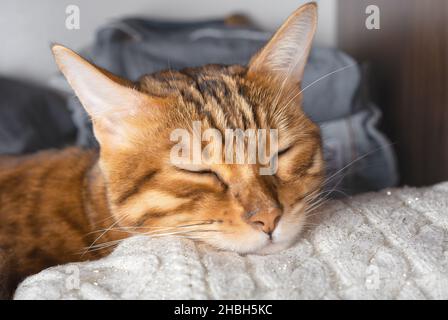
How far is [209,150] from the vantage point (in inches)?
41.9

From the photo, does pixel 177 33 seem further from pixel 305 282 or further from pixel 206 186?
pixel 305 282

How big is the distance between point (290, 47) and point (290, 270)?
0.57 metres

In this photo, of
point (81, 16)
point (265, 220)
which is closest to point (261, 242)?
point (265, 220)

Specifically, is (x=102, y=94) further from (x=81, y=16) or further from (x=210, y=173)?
(x=81, y=16)

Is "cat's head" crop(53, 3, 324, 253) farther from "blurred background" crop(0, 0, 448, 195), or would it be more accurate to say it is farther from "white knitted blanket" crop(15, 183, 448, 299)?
"blurred background" crop(0, 0, 448, 195)

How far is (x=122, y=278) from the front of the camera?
0.94 meters

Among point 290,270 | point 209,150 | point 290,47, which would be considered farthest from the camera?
point 290,47

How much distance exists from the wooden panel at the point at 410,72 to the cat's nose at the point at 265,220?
3.58 feet

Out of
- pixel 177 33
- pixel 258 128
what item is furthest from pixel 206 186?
pixel 177 33

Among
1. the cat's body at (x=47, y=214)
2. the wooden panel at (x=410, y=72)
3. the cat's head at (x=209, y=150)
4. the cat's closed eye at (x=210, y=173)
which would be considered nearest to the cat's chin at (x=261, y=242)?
the cat's head at (x=209, y=150)

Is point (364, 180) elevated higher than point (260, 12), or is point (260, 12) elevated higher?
point (260, 12)

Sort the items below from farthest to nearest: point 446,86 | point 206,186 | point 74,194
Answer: point 446,86
point 74,194
point 206,186

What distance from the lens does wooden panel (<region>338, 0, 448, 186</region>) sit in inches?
72.5
